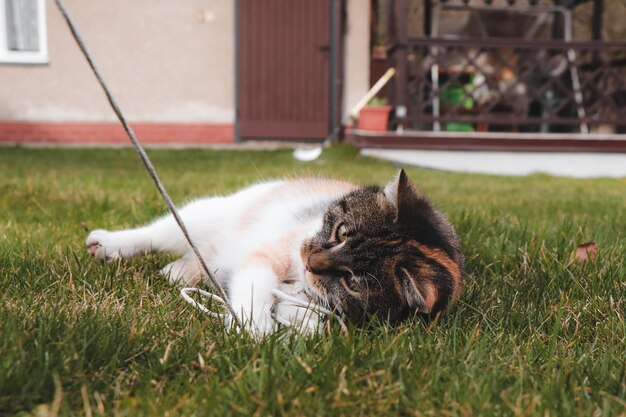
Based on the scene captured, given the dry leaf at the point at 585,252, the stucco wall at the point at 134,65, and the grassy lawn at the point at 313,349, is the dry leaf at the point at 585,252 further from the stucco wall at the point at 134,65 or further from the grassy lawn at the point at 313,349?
the stucco wall at the point at 134,65

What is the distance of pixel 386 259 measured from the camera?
5.68 ft

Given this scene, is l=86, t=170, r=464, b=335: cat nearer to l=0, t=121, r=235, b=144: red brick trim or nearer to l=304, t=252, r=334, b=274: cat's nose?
l=304, t=252, r=334, b=274: cat's nose

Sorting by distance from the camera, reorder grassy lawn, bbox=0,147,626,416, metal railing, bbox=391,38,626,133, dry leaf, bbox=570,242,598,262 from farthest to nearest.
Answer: metal railing, bbox=391,38,626,133 → dry leaf, bbox=570,242,598,262 → grassy lawn, bbox=0,147,626,416

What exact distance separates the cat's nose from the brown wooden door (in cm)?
872

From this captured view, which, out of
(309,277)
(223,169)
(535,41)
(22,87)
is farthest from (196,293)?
(22,87)

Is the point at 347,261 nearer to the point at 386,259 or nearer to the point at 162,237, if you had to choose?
the point at 386,259

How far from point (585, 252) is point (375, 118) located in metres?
6.26

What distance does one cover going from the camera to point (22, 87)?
10.1 meters

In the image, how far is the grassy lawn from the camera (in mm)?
1178

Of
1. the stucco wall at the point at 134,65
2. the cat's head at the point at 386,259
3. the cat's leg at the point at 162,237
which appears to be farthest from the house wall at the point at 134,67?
the cat's head at the point at 386,259

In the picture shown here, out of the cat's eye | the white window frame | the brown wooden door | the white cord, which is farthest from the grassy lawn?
the white window frame

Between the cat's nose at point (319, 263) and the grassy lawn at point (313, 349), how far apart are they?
0.67 feet

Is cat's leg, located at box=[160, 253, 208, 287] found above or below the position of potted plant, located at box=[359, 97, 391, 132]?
below

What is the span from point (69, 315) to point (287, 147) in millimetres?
8704
